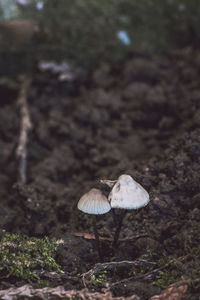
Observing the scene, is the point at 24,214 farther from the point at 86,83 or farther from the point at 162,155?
the point at 86,83

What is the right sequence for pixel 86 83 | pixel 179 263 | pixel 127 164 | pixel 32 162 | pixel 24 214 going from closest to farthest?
pixel 179 263, pixel 24 214, pixel 127 164, pixel 32 162, pixel 86 83

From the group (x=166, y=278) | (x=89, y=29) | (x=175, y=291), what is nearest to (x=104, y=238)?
(x=166, y=278)

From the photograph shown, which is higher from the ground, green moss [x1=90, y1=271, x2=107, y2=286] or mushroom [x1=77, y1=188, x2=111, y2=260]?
mushroom [x1=77, y1=188, x2=111, y2=260]

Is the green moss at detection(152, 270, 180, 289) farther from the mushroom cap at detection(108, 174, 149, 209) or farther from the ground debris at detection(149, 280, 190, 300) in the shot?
the mushroom cap at detection(108, 174, 149, 209)

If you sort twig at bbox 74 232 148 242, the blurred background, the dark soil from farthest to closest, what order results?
1. the blurred background
2. twig at bbox 74 232 148 242
3. the dark soil

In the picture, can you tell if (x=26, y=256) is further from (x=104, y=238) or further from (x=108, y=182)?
(x=108, y=182)

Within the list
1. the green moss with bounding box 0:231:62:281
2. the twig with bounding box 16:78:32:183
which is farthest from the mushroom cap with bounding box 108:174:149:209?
the twig with bounding box 16:78:32:183

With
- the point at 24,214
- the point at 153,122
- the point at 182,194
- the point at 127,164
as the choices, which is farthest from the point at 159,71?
the point at 24,214
